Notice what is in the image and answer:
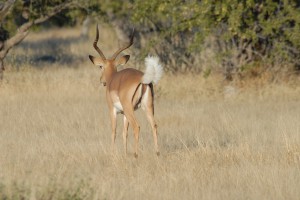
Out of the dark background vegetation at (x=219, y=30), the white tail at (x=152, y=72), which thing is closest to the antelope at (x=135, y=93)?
the white tail at (x=152, y=72)

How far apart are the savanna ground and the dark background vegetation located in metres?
0.61

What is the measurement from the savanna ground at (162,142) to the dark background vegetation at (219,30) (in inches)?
23.9

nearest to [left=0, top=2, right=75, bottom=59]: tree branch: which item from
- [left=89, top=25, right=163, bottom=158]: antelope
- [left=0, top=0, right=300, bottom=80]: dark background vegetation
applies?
[left=0, top=0, right=300, bottom=80]: dark background vegetation

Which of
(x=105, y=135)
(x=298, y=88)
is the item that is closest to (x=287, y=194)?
(x=105, y=135)

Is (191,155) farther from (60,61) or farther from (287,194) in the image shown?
(60,61)

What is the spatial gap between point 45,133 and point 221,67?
689 centimetres

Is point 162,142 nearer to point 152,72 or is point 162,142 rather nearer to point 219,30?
point 152,72

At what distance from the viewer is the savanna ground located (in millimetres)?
8477

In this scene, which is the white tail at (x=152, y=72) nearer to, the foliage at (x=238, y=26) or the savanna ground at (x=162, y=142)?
the savanna ground at (x=162, y=142)

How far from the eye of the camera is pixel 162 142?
1238cm

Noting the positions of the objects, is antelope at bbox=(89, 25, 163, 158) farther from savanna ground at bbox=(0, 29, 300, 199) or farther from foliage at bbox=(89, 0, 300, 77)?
foliage at bbox=(89, 0, 300, 77)

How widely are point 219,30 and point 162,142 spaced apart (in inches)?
273

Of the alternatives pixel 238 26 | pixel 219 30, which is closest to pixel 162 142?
pixel 238 26

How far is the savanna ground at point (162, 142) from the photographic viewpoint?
8477 millimetres
